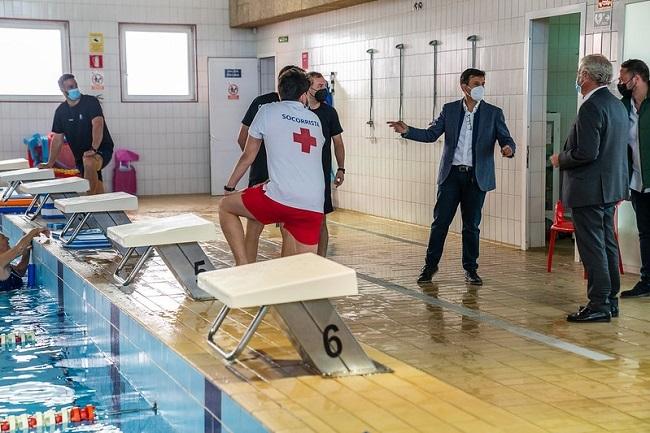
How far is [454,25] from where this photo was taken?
1052 centimetres

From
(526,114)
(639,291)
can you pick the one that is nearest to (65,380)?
(639,291)

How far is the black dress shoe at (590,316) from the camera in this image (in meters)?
5.94

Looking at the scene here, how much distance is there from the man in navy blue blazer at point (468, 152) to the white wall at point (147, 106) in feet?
30.0

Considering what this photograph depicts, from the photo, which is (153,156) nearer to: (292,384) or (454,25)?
(454,25)

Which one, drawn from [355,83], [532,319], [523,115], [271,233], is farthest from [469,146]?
[355,83]

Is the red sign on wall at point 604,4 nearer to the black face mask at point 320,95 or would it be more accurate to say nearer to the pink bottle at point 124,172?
the black face mask at point 320,95

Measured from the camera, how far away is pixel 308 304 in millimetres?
4195

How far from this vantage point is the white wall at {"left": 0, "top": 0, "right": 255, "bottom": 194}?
14.8 m

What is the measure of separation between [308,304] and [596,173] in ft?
8.00

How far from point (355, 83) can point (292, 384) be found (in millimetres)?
9276

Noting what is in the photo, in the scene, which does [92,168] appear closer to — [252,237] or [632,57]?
[252,237]

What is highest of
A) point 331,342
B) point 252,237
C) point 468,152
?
point 468,152

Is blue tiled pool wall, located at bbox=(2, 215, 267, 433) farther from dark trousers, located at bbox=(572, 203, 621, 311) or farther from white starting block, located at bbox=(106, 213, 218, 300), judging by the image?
dark trousers, located at bbox=(572, 203, 621, 311)

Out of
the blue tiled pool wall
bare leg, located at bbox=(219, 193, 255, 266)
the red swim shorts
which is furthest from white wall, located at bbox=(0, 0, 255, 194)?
the red swim shorts
